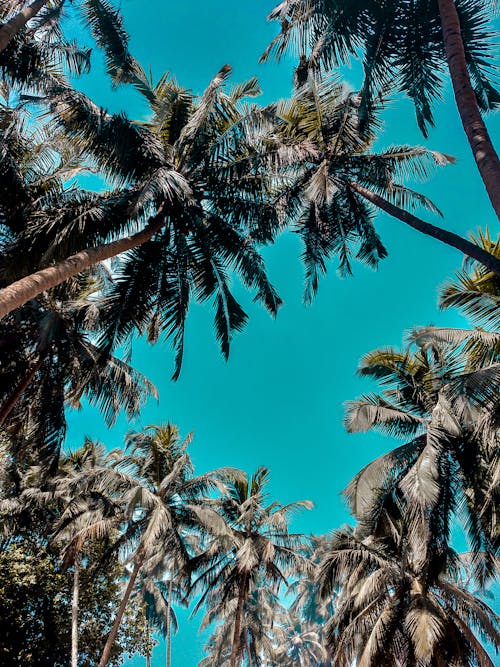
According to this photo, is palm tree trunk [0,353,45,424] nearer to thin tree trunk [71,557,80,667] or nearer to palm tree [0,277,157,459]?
palm tree [0,277,157,459]

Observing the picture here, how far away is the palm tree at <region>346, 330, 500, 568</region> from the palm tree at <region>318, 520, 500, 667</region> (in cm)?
92

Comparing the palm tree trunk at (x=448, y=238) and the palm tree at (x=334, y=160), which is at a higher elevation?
the palm tree at (x=334, y=160)

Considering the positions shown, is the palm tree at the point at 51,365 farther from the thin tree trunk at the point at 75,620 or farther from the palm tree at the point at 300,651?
the palm tree at the point at 300,651

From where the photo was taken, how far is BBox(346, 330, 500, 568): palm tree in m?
9.13

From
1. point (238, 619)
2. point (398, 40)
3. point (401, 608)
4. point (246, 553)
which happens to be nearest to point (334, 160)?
point (398, 40)

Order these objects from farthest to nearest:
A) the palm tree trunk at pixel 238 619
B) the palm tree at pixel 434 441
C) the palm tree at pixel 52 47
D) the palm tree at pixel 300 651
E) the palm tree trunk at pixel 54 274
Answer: the palm tree at pixel 300 651, the palm tree trunk at pixel 238 619, the palm tree at pixel 434 441, the palm tree at pixel 52 47, the palm tree trunk at pixel 54 274

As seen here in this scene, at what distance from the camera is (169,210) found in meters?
8.91

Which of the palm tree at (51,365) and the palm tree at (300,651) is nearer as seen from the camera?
the palm tree at (51,365)

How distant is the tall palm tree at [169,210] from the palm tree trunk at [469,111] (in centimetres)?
384

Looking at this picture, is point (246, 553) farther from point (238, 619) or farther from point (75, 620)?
point (75, 620)

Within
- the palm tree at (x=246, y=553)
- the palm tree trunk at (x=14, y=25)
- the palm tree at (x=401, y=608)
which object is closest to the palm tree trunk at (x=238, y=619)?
the palm tree at (x=246, y=553)

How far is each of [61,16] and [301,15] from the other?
4.30 meters

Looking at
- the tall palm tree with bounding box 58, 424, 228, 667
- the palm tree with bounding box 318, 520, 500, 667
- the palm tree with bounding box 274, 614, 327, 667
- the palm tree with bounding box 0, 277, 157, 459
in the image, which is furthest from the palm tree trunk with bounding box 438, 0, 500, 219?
the palm tree with bounding box 274, 614, 327, 667

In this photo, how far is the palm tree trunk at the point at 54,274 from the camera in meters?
4.99
